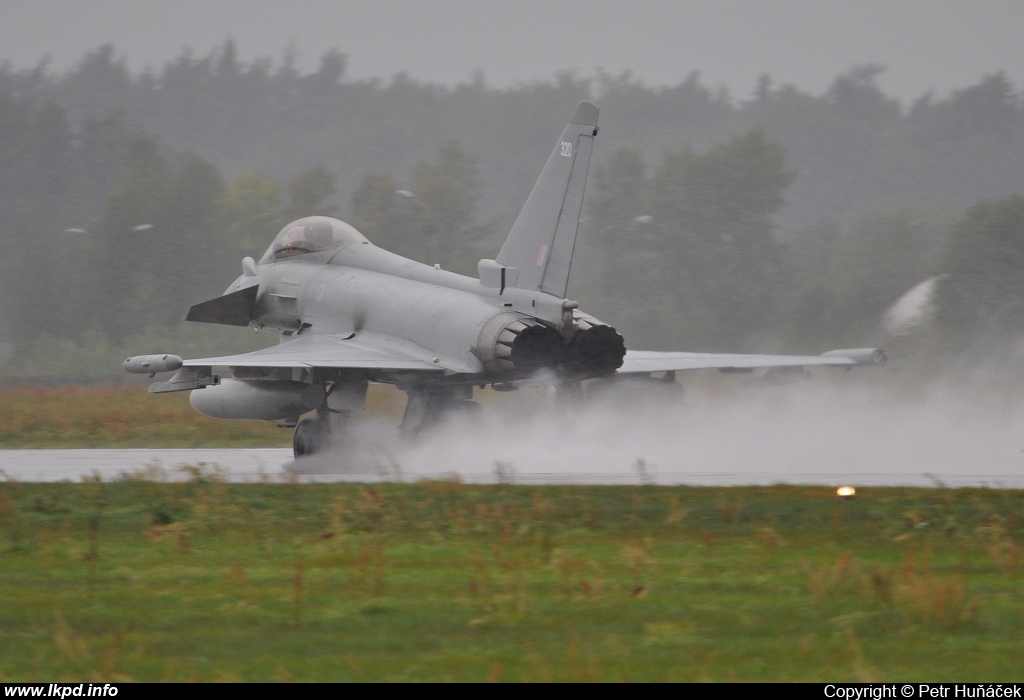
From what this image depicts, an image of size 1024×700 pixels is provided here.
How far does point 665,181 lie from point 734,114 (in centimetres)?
7099

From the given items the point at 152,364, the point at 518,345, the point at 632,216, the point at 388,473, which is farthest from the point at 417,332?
the point at 632,216

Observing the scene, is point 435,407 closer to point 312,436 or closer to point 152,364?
point 312,436

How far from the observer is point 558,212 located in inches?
661

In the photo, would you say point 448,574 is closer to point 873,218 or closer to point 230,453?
point 230,453

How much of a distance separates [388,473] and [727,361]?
684cm

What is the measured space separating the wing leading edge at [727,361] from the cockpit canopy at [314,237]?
5.35 metres

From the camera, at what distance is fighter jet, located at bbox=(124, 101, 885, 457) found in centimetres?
1689

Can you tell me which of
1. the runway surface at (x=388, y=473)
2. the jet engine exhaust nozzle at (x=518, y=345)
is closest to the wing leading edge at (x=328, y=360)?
the jet engine exhaust nozzle at (x=518, y=345)

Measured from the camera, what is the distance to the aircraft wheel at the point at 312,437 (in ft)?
61.5

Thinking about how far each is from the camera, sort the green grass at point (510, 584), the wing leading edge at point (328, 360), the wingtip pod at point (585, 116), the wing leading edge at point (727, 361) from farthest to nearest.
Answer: the wing leading edge at point (727, 361), the wing leading edge at point (328, 360), the wingtip pod at point (585, 116), the green grass at point (510, 584)

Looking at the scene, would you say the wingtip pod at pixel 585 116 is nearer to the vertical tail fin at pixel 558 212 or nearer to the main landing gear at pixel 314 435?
the vertical tail fin at pixel 558 212

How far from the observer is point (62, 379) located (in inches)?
1535

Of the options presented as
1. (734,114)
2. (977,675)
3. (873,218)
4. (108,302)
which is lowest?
(977,675)

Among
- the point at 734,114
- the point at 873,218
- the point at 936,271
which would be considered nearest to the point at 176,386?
the point at 936,271
